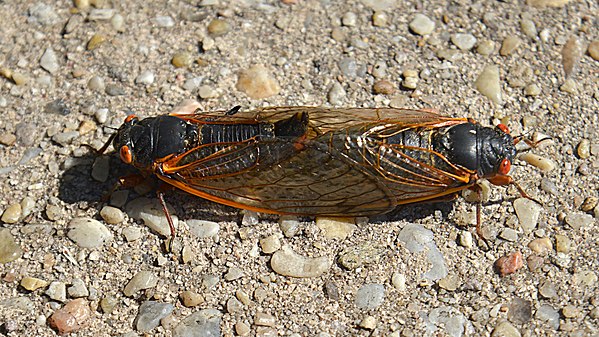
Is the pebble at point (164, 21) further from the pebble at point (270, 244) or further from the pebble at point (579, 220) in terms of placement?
the pebble at point (579, 220)

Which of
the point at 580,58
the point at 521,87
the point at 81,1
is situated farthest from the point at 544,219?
the point at 81,1

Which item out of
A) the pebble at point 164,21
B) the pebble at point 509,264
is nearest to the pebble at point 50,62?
Answer: the pebble at point 164,21

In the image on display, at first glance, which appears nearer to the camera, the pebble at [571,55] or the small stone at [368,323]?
the small stone at [368,323]

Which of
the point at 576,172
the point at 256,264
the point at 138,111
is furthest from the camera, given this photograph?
the point at 138,111

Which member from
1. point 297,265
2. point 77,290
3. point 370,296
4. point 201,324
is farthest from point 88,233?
point 370,296

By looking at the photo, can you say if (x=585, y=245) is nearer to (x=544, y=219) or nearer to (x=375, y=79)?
(x=544, y=219)

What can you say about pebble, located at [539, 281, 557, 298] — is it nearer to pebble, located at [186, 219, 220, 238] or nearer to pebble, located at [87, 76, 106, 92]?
pebble, located at [186, 219, 220, 238]
